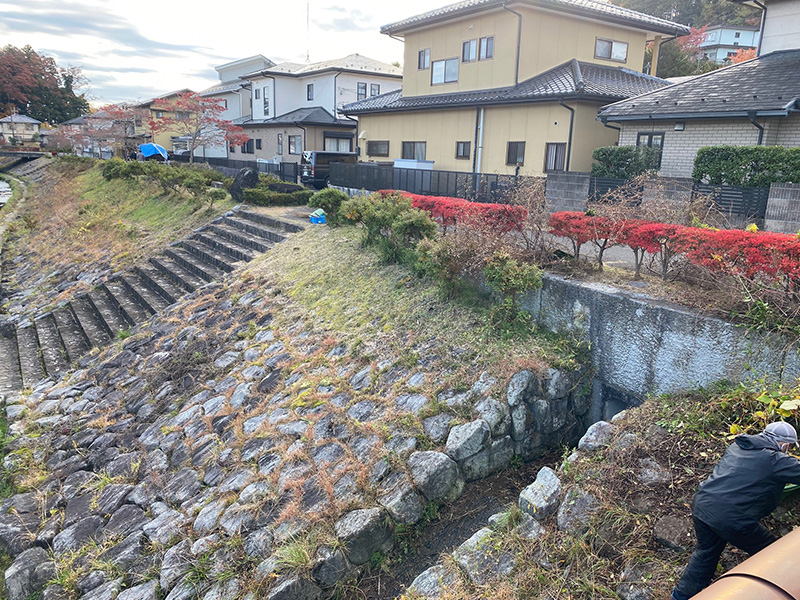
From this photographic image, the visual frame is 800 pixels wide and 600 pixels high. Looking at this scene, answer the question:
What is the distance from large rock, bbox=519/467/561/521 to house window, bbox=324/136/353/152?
3195cm

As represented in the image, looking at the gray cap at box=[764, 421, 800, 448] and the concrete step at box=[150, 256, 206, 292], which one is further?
the concrete step at box=[150, 256, 206, 292]

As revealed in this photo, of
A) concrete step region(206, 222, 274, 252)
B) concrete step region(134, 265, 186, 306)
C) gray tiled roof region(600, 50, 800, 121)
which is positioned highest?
gray tiled roof region(600, 50, 800, 121)

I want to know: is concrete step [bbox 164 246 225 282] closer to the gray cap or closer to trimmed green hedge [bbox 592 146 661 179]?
trimmed green hedge [bbox 592 146 661 179]

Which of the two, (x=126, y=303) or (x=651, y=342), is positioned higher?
(x=651, y=342)

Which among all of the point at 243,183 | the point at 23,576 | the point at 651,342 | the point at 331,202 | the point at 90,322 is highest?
the point at 243,183

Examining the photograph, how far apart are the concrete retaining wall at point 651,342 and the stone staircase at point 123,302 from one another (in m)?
9.56

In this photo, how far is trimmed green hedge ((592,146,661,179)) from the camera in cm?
1524

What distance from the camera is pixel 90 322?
14648 mm

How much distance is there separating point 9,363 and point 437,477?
13.1 meters

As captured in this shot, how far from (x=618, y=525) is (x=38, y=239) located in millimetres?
28436

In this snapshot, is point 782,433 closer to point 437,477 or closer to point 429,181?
point 437,477

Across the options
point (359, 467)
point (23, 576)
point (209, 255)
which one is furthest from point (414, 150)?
point (23, 576)

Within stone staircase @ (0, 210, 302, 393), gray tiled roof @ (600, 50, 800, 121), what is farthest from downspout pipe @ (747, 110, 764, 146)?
stone staircase @ (0, 210, 302, 393)

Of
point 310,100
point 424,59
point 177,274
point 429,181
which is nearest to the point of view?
point 177,274
